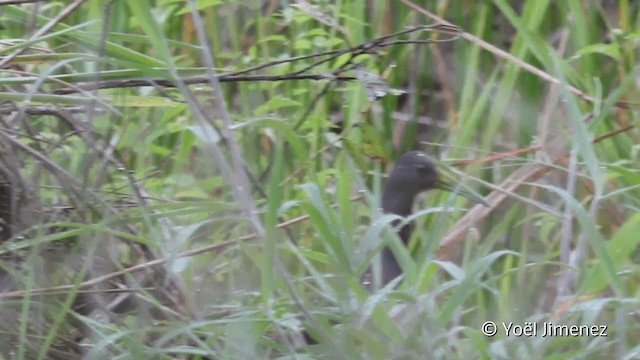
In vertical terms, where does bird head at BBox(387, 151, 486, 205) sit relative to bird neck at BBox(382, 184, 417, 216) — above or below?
above

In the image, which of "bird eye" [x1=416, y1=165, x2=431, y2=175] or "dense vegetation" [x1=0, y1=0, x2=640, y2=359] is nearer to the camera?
"dense vegetation" [x1=0, y1=0, x2=640, y2=359]

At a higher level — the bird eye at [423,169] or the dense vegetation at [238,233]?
the dense vegetation at [238,233]

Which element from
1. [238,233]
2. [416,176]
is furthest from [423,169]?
[238,233]

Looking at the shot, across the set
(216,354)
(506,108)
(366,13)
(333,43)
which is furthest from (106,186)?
(366,13)

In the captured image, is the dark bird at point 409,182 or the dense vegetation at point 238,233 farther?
the dark bird at point 409,182

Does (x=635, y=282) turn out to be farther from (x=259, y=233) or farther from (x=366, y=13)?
(x=366, y=13)

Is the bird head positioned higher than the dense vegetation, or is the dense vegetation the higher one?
the dense vegetation

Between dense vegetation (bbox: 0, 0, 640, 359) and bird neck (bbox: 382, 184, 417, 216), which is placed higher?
dense vegetation (bbox: 0, 0, 640, 359)

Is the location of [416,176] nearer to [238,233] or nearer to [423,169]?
[423,169]

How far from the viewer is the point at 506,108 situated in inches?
112

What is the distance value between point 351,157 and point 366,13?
3.57 ft

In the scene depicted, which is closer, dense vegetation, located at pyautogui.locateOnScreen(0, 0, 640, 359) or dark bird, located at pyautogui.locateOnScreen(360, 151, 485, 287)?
dense vegetation, located at pyautogui.locateOnScreen(0, 0, 640, 359)

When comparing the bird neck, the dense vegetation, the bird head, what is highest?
the dense vegetation

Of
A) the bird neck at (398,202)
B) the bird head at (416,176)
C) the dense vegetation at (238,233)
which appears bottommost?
the bird neck at (398,202)
